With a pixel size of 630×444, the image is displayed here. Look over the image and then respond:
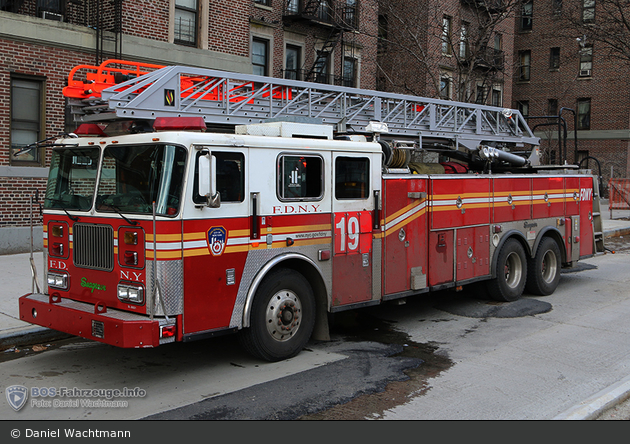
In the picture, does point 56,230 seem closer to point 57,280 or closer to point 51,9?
point 57,280

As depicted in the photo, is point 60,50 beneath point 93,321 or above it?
above

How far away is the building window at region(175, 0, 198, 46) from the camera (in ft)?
51.9

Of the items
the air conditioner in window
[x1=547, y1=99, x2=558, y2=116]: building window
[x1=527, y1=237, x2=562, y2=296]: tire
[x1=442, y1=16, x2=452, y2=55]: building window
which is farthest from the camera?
[x1=547, y1=99, x2=558, y2=116]: building window

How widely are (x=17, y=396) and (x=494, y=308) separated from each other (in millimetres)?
6783

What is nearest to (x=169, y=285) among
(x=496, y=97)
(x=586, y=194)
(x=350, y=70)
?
(x=586, y=194)

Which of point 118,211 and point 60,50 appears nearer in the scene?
point 118,211

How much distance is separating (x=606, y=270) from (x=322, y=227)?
9.16 meters

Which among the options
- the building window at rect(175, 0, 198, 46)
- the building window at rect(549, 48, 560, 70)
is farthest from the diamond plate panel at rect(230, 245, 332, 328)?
the building window at rect(549, 48, 560, 70)

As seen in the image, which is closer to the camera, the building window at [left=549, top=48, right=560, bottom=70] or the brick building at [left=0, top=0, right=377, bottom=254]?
the brick building at [left=0, top=0, right=377, bottom=254]

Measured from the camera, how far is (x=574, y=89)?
38656 mm

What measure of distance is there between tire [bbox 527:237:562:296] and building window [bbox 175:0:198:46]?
34.2ft

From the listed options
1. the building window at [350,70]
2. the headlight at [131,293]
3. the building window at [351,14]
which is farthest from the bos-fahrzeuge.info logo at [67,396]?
the building window at [350,70]

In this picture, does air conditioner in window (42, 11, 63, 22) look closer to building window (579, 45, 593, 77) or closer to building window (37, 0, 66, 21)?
building window (37, 0, 66, 21)

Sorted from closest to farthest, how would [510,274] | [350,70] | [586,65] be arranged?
[510,274], [350,70], [586,65]
